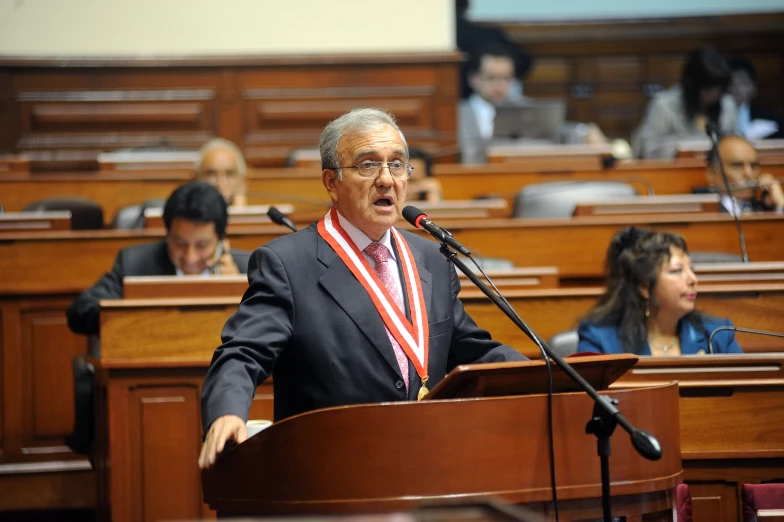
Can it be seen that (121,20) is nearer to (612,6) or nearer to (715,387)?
(612,6)

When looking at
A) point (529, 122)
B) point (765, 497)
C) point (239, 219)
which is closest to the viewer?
point (765, 497)

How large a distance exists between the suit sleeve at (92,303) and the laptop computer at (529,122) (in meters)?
3.01

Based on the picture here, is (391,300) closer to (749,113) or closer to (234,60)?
(234,60)

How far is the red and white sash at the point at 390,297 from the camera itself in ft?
7.11

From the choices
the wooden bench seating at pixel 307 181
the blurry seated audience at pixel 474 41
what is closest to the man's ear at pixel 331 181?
the wooden bench seating at pixel 307 181

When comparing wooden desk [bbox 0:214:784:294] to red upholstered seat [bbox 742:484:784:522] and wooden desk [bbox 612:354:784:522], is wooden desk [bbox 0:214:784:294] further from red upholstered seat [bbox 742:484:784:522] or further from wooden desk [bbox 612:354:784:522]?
red upholstered seat [bbox 742:484:784:522]

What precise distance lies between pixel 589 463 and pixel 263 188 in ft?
13.2

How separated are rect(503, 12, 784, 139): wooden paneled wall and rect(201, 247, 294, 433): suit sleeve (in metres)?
7.03

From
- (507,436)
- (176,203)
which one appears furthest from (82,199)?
(507,436)

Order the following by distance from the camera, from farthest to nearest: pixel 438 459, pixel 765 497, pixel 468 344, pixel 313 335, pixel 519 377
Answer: pixel 765 497 → pixel 468 344 → pixel 313 335 → pixel 519 377 → pixel 438 459

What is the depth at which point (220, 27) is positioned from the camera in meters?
6.72

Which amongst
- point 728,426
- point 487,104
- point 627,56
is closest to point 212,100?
point 487,104

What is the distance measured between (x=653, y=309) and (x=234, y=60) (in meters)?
3.99

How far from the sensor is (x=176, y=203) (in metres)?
3.87
